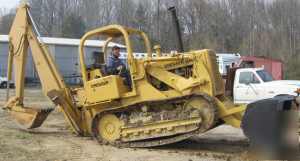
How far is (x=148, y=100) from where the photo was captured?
12.2 metres

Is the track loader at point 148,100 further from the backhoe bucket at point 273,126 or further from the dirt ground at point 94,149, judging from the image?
the backhoe bucket at point 273,126

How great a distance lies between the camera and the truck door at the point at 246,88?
71.0 ft

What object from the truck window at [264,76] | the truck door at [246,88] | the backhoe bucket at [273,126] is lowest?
the truck door at [246,88]

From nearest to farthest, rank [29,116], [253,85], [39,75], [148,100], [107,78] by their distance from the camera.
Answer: [148,100] < [107,78] < [29,116] < [39,75] < [253,85]

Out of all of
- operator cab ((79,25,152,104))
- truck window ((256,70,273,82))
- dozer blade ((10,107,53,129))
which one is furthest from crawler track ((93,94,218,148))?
truck window ((256,70,273,82))

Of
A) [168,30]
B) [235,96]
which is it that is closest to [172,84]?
[235,96]

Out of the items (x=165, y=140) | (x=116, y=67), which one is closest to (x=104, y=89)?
(x=116, y=67)

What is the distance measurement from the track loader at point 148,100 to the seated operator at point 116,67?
0.17 metres

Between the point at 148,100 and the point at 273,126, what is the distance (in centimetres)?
384

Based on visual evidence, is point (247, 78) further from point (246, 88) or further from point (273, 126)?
point (273, 126)

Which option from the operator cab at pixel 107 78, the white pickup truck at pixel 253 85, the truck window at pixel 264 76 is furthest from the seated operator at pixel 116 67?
the truck window at pixel 264 76

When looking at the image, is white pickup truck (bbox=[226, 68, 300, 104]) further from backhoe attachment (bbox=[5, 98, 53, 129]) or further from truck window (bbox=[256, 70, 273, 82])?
backhoe attachment (bbox=[5, 98, 53, 129])

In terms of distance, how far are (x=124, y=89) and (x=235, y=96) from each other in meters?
10.2

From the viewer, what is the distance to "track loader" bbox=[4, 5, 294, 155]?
11578 millimetres
